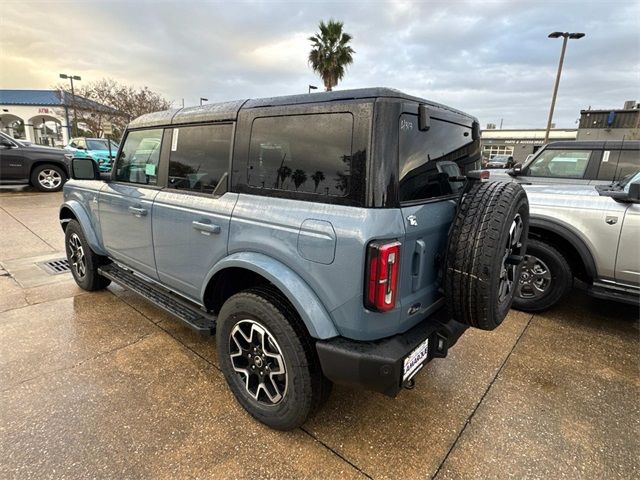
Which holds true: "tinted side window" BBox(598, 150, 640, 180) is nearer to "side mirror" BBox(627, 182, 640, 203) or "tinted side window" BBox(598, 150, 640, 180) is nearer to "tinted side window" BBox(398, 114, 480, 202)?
"side mirror" BBox(627, 182, 640, 203)

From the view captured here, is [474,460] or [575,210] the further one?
[575,210]

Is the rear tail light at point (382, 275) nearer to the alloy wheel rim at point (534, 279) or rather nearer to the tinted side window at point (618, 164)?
the alloy wheel rim at point (534, 279)

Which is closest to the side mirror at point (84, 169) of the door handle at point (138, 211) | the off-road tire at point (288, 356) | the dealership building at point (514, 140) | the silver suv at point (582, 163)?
the door handle at point (138, 211)

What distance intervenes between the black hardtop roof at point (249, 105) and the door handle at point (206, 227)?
705 millimetres

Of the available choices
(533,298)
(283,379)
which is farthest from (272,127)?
(533,298)

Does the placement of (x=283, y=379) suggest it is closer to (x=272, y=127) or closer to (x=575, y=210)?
(x=272, y=127)

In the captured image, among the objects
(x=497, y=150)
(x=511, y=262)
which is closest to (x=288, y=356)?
(x=511, y=262)

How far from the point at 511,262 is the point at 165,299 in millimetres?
2605

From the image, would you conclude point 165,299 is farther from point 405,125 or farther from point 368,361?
point 405,125

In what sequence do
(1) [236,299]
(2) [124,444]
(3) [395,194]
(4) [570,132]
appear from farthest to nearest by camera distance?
(4) [570,132] → (1) [236,299] → (2) [124,444] → (3) [395,194]

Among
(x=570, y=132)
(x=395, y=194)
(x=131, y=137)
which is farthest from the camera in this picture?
(x=570, y=132)

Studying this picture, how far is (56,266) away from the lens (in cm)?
494

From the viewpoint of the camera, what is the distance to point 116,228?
3363mm

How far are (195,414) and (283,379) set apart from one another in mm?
667
